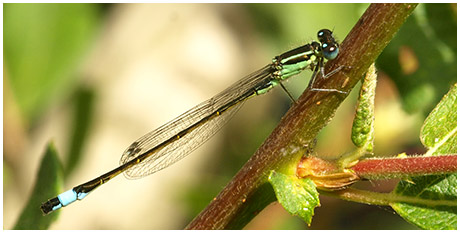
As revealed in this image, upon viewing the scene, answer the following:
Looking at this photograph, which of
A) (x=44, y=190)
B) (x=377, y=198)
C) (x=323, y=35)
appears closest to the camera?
(x=377, y=198)

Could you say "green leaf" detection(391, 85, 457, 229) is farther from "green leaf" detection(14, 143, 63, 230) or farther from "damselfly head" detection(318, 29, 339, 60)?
"green leaf" detection(14, 143, 63, 230)

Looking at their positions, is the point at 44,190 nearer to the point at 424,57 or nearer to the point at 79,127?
the point at 79,127

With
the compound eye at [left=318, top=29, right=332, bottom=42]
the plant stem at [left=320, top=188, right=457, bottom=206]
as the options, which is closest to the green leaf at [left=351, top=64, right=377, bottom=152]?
the plant stem at [left=320, top=188, right=457, bottom=206]

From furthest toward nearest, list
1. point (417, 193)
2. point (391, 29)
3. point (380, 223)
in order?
point (380, 223) → point (417, 193) → point (391, 29)

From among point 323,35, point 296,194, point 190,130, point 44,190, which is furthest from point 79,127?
point 296,194

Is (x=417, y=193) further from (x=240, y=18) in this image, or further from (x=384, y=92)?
(x=240, y=18)

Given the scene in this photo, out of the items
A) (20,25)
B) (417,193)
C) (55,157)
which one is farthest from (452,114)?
(20,25)
